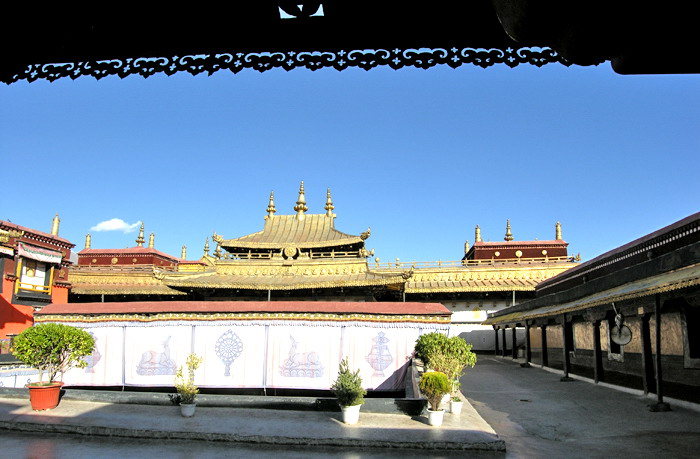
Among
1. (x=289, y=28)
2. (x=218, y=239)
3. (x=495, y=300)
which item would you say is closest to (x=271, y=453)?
(x=289, y=28)

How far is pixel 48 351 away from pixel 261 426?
539cm

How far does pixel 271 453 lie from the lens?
768cm

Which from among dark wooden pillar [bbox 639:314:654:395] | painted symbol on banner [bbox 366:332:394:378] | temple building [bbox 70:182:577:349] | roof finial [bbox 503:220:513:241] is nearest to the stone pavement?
painted symbol on banner [bbox 366:332:394:378]

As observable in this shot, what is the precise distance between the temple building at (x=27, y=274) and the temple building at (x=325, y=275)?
259 centimetres

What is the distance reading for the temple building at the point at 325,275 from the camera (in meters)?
26.2

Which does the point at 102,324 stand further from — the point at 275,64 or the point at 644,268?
the point at 644,268

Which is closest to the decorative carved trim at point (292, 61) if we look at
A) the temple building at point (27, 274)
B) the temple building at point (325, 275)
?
the temple building at point (325, 275)

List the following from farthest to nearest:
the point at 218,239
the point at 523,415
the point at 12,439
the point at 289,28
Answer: the point at 218,239, the point at 523,415, the point at 12,439, the point at 289,28

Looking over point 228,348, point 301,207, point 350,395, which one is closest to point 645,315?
point 350,395

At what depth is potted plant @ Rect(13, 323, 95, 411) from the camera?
1035 cm

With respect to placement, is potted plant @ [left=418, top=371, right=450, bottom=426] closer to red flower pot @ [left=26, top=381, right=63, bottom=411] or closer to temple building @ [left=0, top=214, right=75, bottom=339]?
red flower pot @ [left=26, top=381, right=63, bottom=411]

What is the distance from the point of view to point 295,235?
108ft

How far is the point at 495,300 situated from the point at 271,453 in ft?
90.1

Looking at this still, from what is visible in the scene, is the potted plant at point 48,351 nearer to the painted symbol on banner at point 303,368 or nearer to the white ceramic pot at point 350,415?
the painted symbol on banner at point 303,368
